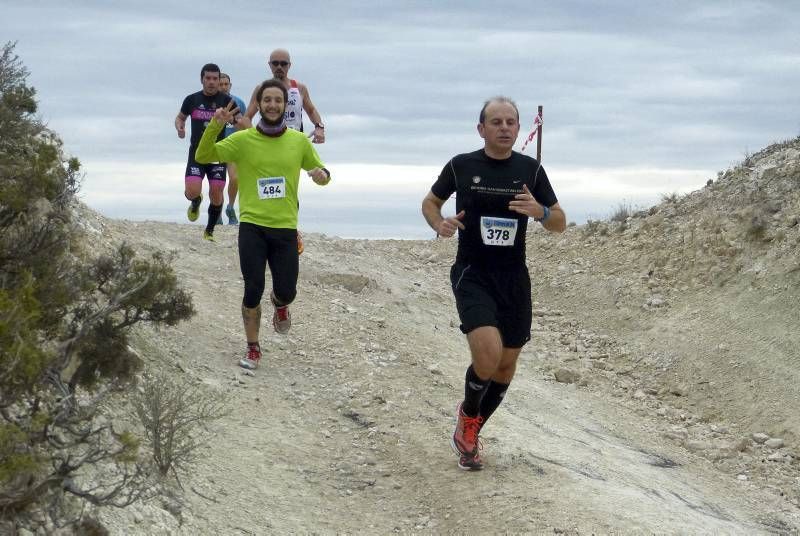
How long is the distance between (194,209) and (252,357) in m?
4.54

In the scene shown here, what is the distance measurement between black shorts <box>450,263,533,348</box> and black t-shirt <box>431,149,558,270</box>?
0.06 metres

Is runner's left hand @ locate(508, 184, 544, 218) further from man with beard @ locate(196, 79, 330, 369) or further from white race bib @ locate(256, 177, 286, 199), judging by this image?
white race bib @ locate(256, 177, 286, 199)

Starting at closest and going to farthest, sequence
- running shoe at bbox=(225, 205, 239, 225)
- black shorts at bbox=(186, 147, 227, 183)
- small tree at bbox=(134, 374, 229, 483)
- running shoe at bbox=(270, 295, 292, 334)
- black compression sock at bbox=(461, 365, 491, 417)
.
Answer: small tree at bbox=(134, 374, 229, 483) → black compression sock at bbox=(461, 365, 491, 417) → running shoe at bbox=(270, 295, 292, 334) → black shorts at bbox=(186, 147, 227, 183) → running shoe at bbox=(225, 205, 239, 225)

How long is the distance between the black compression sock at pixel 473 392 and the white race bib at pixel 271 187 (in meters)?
2.53

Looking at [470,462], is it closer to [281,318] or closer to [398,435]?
[398,435]

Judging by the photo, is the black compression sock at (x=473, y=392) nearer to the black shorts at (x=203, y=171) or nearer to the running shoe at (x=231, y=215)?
the black shorts at (x=203, y=171)

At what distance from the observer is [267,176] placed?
328 inches

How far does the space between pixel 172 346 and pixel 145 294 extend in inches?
83.3

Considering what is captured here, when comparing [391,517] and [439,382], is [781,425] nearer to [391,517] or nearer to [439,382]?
[439,382]

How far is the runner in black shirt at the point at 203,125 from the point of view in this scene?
12.0 metres

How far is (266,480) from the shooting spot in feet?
21.9

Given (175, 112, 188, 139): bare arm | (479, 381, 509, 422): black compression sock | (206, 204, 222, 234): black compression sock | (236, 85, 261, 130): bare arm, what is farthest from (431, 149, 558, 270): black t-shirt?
(175, 112, 188, 139): bare arm

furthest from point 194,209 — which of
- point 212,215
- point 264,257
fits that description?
point 264,257

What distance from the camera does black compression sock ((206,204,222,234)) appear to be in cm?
1245
